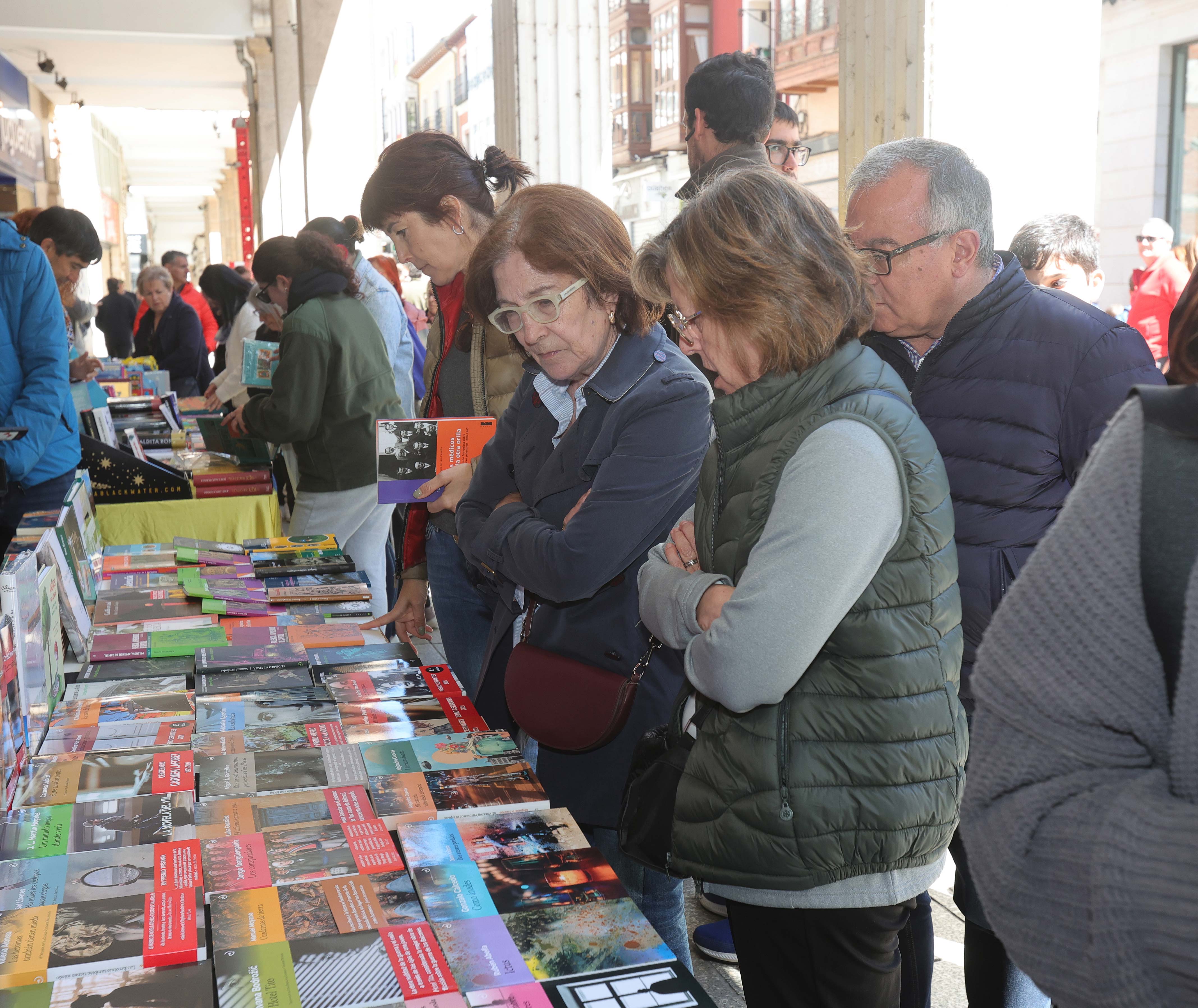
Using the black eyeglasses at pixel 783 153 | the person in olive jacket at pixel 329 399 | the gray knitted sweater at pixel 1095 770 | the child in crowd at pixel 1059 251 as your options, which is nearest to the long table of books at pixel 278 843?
the gray knitted sweater at pixel 1095 770

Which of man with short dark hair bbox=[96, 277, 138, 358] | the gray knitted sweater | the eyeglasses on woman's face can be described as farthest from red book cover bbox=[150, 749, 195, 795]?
man with short dark hair bbox=[96, 277, 138, 358]

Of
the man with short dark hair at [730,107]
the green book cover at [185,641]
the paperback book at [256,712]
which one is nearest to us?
the paperback book at [256,712]

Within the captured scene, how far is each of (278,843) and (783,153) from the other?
8.38 ft

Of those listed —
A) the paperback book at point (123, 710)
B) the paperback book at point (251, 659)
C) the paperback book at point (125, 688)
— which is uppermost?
the paperback book at point (251, 659)

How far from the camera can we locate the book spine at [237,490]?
3594 mm

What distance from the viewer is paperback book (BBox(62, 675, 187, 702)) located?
1.77 m

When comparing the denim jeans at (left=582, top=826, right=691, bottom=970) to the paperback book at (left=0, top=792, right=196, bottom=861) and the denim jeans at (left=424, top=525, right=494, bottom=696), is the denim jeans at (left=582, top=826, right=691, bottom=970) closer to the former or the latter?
the paperback book at (left=0, top=792, right=196, bottom=861)

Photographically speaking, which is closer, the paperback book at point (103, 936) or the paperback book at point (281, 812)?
the paperback book at point (103, 936)

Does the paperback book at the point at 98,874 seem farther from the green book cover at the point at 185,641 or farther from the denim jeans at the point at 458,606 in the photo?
the denim jeans at the point at 458,606

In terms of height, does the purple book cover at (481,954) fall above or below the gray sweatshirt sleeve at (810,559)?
below

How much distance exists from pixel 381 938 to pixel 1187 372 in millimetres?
887

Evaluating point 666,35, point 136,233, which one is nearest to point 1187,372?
point 666,35

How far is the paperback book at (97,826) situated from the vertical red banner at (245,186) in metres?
14.6

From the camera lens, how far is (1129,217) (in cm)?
1048
